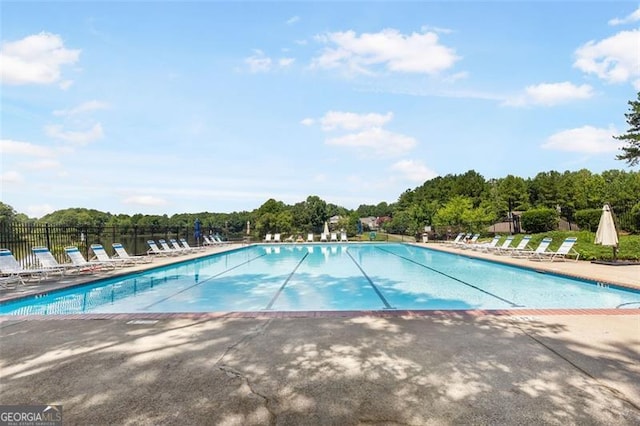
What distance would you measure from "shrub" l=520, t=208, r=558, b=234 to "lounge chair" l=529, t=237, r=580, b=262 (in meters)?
21.4

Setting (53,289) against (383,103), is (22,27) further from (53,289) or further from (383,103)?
(383,103)

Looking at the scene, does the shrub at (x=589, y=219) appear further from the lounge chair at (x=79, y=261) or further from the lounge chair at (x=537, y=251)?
the lounge chair at (x=79, y=261)

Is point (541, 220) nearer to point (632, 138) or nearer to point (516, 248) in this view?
point (632, 138)

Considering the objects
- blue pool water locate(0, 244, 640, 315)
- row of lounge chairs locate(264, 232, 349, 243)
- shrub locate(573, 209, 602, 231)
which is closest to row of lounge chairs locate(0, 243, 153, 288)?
blue pool water locate(0, 244, 640, 315)

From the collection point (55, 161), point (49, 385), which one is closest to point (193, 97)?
point (55, 161)

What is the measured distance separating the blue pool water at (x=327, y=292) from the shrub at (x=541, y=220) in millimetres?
23767

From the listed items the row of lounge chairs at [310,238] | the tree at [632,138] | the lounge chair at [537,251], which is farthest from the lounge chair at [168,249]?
the tree at [632,138]

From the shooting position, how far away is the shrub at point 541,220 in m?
33.2

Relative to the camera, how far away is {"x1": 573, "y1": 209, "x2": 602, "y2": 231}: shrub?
91.8 feet

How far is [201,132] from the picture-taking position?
20.3m

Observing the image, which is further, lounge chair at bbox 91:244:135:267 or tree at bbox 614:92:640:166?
tree at bbox 614:92:640:166

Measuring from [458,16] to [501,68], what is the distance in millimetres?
3558

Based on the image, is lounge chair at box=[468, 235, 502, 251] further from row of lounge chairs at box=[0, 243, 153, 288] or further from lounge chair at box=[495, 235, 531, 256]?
row of lounge chairs at box=[0, 243, 153, 288]

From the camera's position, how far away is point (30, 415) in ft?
9.07
